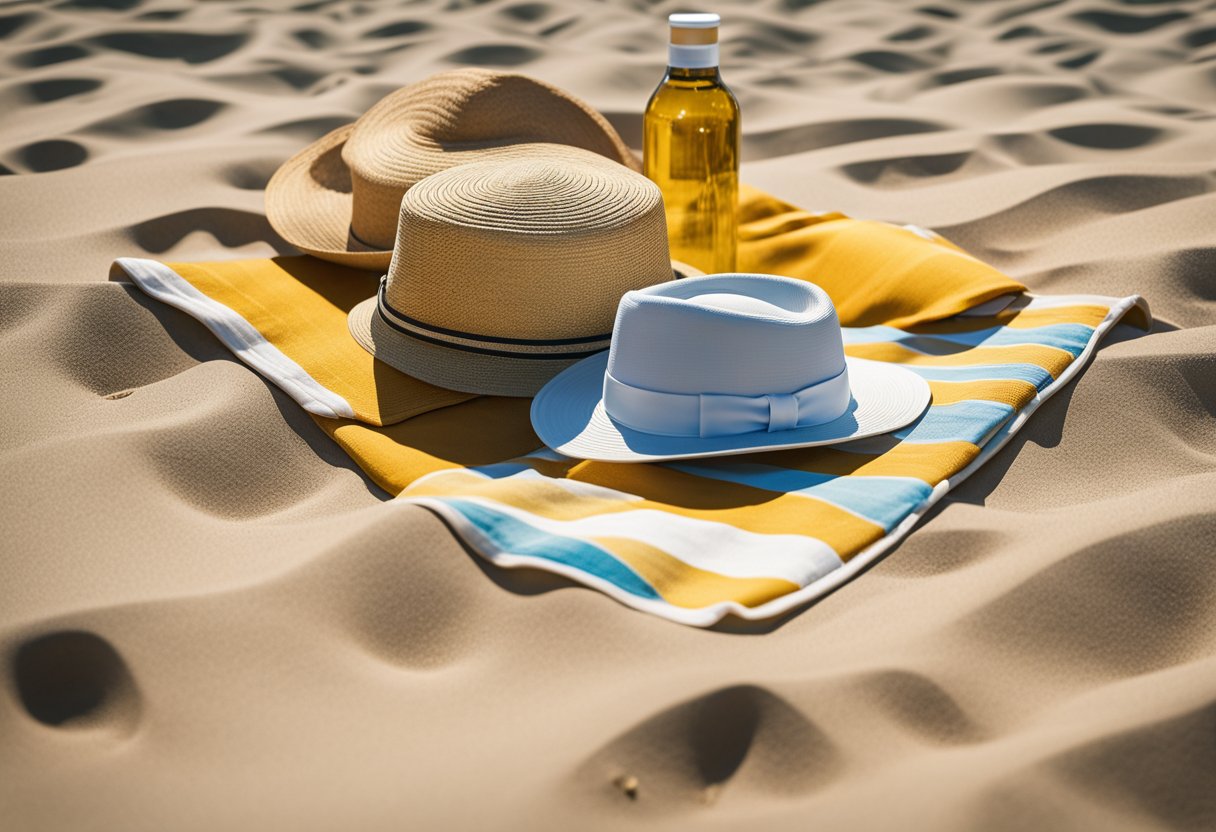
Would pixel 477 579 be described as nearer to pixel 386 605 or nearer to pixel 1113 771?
pixel 386 605

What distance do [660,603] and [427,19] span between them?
3249mm

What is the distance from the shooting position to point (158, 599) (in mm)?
1116

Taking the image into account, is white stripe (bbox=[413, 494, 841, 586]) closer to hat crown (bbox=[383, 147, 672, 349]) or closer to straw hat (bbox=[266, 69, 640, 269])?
hat crown (bbox=[383, 147, 672, 349])

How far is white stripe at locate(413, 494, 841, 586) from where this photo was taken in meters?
1.17

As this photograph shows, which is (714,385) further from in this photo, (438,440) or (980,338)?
(980,338)

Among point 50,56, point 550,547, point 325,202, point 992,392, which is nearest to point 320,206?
point 325,202

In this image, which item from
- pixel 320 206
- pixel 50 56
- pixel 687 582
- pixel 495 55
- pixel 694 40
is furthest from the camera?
pixel 495 55

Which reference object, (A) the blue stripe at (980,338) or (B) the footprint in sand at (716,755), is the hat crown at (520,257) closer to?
(A) the blue stripe at (980,338)

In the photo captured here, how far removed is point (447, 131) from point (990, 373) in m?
1.07

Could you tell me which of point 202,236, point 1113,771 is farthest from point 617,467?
point 202,236

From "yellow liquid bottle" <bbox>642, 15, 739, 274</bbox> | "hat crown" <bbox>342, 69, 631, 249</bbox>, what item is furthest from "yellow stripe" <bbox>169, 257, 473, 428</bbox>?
"yellow liquid bottle" <bbox>642, 15, 739, 274</bbox>

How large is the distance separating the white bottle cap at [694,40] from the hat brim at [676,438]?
65cm

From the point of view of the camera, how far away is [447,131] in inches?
80.9

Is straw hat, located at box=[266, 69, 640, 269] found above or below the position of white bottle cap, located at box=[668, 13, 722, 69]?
below
